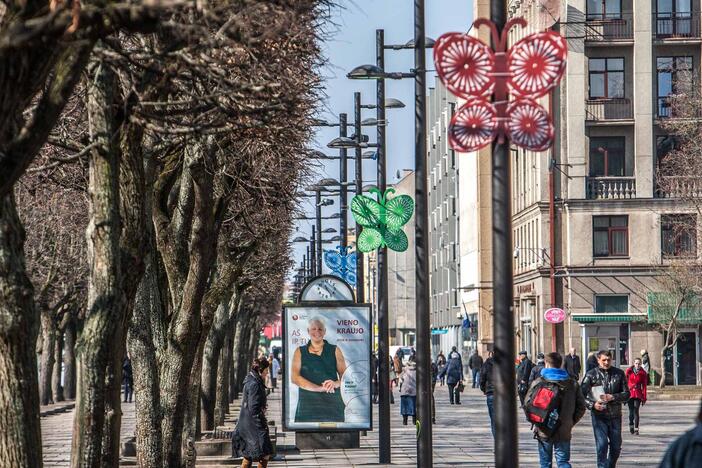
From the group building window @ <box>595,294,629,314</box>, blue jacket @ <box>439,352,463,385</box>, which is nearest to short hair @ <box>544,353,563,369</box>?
blue jacket @ <box>439,352,463,385</box>

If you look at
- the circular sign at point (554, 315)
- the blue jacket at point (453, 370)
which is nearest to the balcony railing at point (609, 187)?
the circular sign at point (554, 315)

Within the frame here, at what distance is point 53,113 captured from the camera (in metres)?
9.28

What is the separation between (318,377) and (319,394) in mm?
316

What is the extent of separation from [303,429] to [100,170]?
14.4 m

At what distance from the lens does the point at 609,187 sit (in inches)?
2569

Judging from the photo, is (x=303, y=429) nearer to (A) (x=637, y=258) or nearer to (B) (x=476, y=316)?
(A) (x=637, y=258)

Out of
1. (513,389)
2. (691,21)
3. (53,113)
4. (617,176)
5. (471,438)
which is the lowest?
(471,438)

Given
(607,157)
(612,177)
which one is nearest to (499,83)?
(612,177)

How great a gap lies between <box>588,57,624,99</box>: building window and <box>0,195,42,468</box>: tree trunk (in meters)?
56.4

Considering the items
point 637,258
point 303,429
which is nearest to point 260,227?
point 303,429

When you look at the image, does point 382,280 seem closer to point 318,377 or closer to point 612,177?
point 318,377

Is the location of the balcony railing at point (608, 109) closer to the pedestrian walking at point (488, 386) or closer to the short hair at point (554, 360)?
the pedestrian walking at point (488, 386)

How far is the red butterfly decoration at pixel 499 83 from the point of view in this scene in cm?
1077

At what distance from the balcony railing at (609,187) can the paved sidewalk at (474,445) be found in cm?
2100
